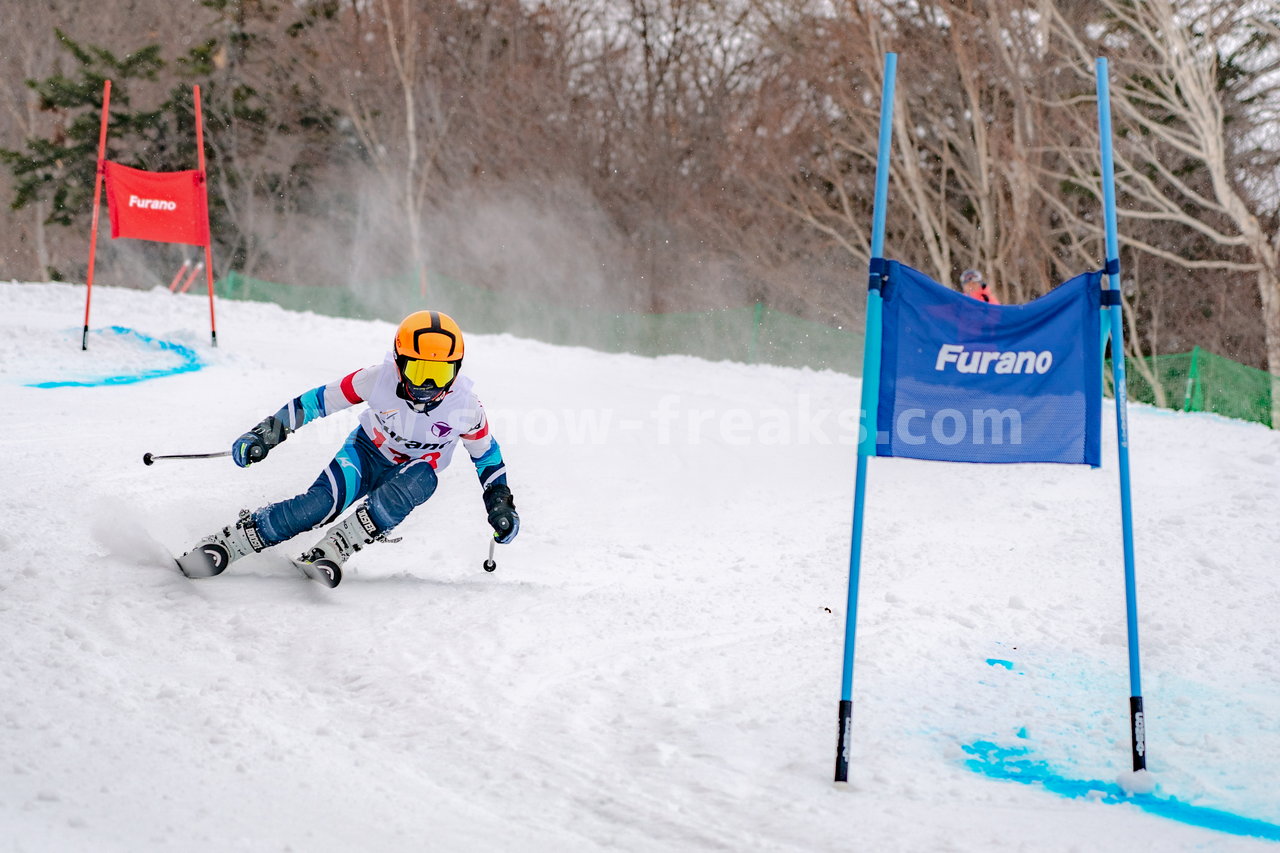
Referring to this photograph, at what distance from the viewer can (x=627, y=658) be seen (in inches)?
198

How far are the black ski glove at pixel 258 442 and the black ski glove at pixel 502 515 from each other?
119 centimetres

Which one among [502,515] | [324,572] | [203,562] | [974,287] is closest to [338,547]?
[324,572]

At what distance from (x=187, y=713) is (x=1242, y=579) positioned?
6.17 meters

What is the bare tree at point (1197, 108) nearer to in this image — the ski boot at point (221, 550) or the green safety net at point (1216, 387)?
the green safety net at point (1216, 387)

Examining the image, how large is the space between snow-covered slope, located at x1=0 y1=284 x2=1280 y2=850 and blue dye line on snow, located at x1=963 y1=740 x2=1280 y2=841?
19 mm

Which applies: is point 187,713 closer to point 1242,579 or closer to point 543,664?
point 543,664

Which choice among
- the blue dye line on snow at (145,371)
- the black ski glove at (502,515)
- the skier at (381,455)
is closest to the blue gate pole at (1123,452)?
the skier at (381,455)

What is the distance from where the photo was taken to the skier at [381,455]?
5.55 metres

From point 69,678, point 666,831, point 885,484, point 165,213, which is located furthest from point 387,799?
point 165,213

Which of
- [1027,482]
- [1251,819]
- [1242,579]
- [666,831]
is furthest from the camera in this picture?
[1027,482]

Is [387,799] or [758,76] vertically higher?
[758,76]

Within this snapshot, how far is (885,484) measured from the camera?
974 cm

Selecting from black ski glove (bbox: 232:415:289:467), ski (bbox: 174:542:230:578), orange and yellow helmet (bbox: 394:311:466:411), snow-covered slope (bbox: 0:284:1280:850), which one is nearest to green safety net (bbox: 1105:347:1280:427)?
snow-covered slope (bbox: 0:284:1280:850)

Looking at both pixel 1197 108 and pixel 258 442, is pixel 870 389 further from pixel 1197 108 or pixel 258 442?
pixel 1197 108
